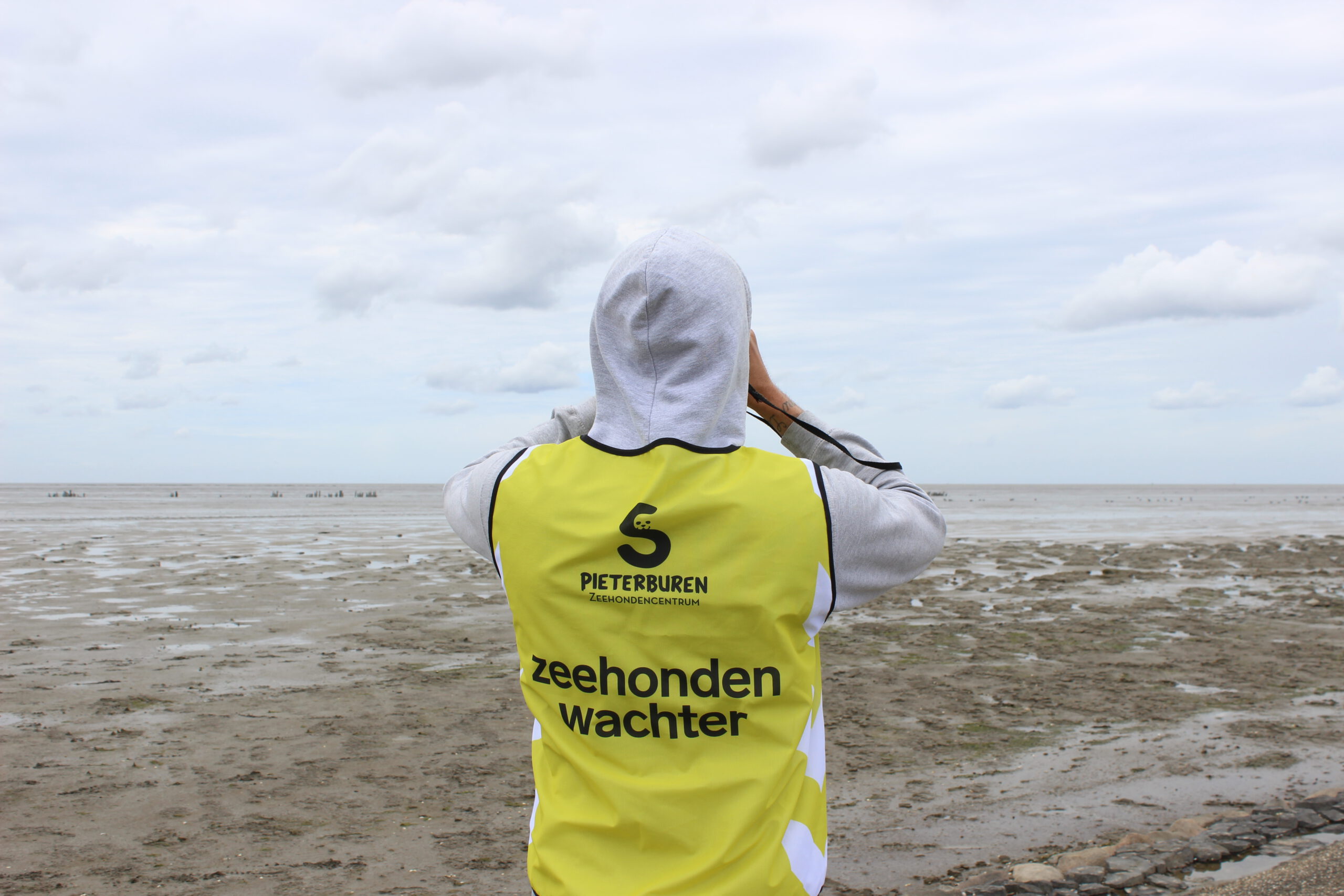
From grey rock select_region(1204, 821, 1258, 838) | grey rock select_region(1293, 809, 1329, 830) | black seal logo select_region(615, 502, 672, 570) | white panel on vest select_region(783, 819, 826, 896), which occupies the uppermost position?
black seal logo select_region(615, 502, 672, 570)

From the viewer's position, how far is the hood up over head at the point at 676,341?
1441 millimetres

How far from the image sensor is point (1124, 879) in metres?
4.02

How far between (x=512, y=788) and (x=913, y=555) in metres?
4.49

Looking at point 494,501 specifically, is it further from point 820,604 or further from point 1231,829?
point 1231,829

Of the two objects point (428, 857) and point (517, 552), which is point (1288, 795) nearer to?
point (428, 857)

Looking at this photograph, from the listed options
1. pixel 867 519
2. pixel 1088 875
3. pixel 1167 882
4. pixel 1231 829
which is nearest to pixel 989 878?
pixel 1088 875

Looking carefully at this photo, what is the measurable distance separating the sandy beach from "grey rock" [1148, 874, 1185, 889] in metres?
0.53

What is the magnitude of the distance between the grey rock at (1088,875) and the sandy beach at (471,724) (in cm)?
40

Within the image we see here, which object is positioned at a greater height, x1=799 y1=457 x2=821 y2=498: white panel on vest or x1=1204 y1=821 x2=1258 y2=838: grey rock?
x1=799 y1=457 x2=821 y2=498: white panel on vest

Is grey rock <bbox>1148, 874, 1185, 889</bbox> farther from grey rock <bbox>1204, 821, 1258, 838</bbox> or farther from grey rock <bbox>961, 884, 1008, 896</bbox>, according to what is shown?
grey rock <bbox>961, 884, 1008, 896</bbox>

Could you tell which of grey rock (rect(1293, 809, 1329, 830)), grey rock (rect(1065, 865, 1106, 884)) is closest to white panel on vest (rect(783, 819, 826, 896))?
grey rock (rect(1065, 865, 1106, 884))

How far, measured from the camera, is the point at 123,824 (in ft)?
15.7

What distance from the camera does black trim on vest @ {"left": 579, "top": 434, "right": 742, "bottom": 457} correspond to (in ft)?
4.58

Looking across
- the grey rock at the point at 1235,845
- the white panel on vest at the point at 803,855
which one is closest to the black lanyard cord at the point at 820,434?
the white panel on vest at the point at 803,855
